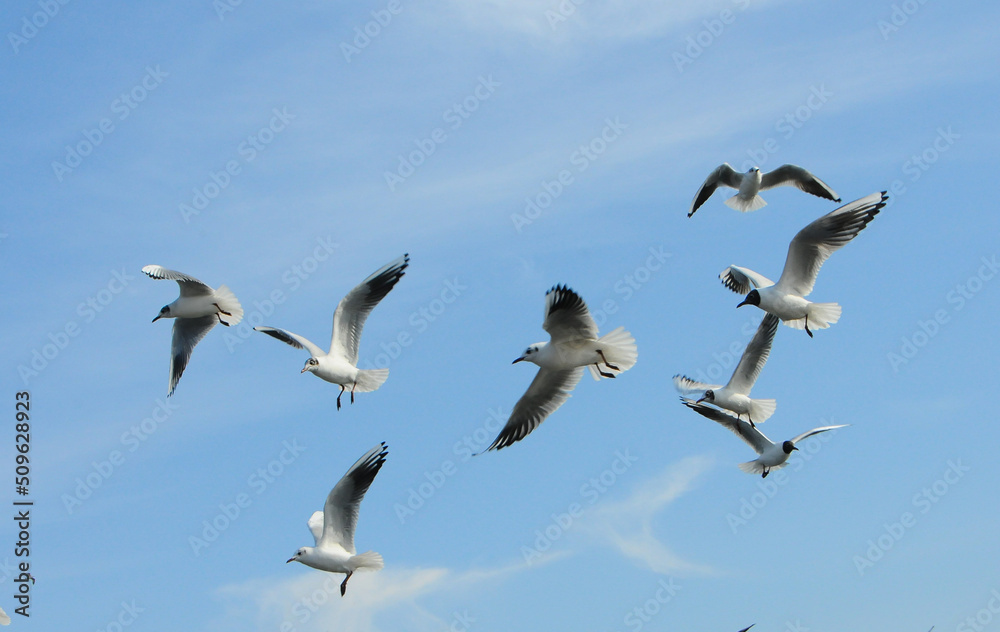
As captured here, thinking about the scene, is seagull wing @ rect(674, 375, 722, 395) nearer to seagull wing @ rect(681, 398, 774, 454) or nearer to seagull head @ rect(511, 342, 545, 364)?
seagull wing @ rect(681, 398, 774, 454)

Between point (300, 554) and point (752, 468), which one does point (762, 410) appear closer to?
point (752, 468)

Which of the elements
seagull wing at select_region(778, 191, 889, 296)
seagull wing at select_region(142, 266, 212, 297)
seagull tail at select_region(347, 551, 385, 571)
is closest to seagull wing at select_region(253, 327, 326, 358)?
seagull wing at select_region(142, 266, 212, 297)

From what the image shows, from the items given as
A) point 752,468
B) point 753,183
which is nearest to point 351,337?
point 752,468

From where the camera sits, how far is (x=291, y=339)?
44.0ft

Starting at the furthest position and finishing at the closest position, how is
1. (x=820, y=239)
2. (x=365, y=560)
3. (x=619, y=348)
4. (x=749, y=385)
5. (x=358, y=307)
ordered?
(x=749, y=385) → (x=358, y=307) → (x=820, y=239) → (x=365, y=560) → (x=619, y=348)

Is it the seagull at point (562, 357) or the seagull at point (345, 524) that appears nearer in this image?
the seagull at point (562, 357)

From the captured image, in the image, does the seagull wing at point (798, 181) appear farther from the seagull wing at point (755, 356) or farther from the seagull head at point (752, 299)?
the seagull head at point (752, 299)

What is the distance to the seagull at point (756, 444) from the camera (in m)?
14.1

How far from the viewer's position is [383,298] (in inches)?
536

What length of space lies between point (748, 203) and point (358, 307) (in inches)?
239

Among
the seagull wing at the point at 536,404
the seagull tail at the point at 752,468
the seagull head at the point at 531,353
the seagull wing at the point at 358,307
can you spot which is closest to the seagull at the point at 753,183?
the seagull tail at the point at 752,468

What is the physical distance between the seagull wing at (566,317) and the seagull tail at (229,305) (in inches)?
229

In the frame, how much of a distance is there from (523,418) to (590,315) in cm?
212

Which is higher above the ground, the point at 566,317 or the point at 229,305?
the point at 229,305
